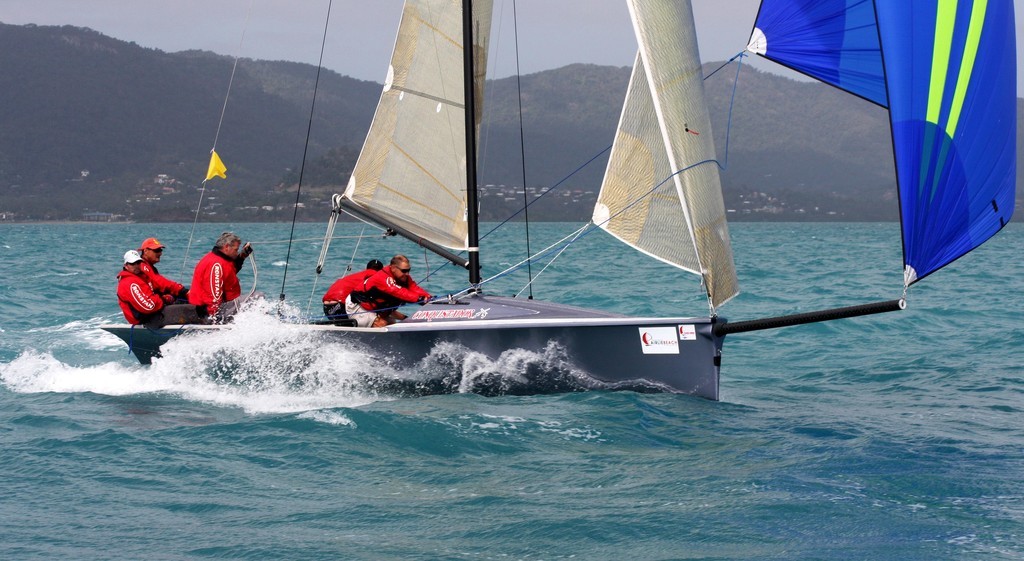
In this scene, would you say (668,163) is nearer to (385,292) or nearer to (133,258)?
(385,292)

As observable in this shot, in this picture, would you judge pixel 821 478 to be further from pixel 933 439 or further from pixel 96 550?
pixel 96 550

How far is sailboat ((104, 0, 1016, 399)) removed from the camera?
6516 millimetres

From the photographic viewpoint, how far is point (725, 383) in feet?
34.8

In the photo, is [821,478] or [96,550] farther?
[821,478]

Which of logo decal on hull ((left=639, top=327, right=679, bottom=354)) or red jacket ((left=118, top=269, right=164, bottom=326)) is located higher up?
red jacket ((left=118, top=269, right=164, bottom=326))

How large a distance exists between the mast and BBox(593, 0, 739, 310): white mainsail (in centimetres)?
192

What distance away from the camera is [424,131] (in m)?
10.3

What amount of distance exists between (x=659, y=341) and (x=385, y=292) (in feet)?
8.13

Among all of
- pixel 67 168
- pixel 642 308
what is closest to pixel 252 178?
pixel 67 168

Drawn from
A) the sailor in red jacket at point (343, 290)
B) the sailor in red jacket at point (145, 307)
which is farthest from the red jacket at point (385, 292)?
the sailor in red jacket at point (145, 307)

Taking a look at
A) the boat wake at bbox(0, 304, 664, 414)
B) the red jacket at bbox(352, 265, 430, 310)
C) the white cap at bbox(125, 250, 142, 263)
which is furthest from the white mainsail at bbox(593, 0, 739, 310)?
the white cap at bbox(125, 250, 142, 263)

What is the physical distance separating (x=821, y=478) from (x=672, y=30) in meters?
3.40

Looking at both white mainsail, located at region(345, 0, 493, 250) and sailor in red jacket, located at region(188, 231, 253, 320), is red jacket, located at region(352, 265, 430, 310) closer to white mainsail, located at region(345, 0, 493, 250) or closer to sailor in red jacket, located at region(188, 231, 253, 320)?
white mainsail, located at region(345, 0, 493, 250)

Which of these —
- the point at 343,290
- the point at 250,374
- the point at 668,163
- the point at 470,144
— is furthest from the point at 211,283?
the point at 668,163
